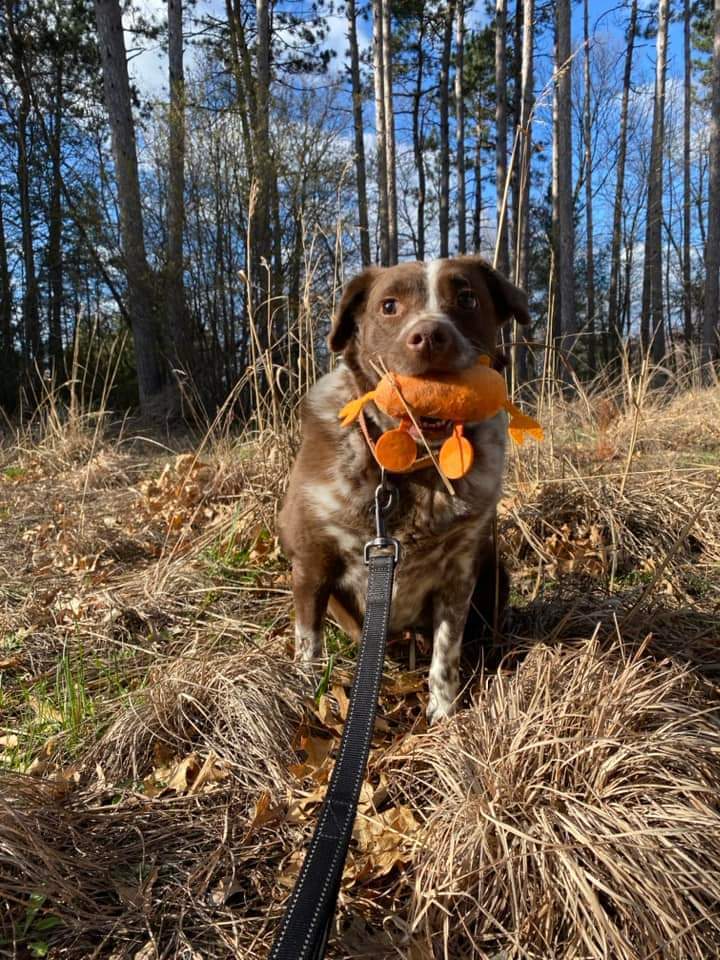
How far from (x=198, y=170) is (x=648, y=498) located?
837 centimetres

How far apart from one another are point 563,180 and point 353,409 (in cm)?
1194

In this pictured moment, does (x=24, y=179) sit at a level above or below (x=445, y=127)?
below

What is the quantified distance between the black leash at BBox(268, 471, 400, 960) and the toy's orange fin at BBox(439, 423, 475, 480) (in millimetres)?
248

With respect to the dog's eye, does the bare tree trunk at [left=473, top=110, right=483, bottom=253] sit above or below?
above

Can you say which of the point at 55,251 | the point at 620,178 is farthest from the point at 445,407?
the point at 620,178

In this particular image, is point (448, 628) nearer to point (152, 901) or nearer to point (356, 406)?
point (356, 406)

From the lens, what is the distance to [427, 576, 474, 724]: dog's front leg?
6.69ft

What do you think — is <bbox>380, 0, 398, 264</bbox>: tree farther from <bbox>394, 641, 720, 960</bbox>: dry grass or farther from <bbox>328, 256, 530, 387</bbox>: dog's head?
<bbox>394, 641, 720, 960</bbox>: dry grass

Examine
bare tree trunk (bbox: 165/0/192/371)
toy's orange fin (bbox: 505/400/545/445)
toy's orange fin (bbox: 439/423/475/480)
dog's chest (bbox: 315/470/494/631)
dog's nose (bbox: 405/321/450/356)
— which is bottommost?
dog's chest (bbox: 315/470/494/631)

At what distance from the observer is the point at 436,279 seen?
6.68 ft

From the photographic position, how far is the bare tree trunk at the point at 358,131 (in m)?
12.9

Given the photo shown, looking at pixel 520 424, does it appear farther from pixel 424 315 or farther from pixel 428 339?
pixel 424 315

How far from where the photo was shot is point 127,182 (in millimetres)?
9844

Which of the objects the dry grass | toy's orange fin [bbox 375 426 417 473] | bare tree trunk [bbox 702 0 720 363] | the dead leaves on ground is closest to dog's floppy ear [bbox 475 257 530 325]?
toy's orange fin [bbox 375 426 417 473]
